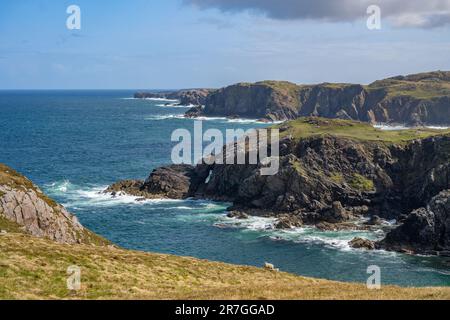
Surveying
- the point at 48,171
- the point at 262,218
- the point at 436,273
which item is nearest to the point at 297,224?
the point at 262,218

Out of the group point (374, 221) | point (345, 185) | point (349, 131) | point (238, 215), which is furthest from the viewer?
point (349, 131)

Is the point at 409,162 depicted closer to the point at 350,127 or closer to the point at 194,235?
the point at 350,127

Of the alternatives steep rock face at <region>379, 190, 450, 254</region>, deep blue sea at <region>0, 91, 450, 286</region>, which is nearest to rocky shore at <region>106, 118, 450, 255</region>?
steep rock face at <region>379, 190, 450, 254</region>

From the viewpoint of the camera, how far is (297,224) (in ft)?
306

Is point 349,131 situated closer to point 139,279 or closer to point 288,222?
point 288,222

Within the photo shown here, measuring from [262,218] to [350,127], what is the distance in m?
49.5

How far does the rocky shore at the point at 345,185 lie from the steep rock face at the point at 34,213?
164 ft

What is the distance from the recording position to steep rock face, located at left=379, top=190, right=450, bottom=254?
79.7 meters

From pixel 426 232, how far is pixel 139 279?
6261 centimetres

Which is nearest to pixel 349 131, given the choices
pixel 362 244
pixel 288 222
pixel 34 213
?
pixel 288 222

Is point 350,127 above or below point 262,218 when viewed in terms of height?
above

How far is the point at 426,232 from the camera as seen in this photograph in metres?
80.8

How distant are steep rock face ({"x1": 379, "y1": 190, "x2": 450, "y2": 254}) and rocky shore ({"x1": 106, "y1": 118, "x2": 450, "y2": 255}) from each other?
0.14 m

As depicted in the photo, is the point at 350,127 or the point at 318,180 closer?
the point at 318,180
